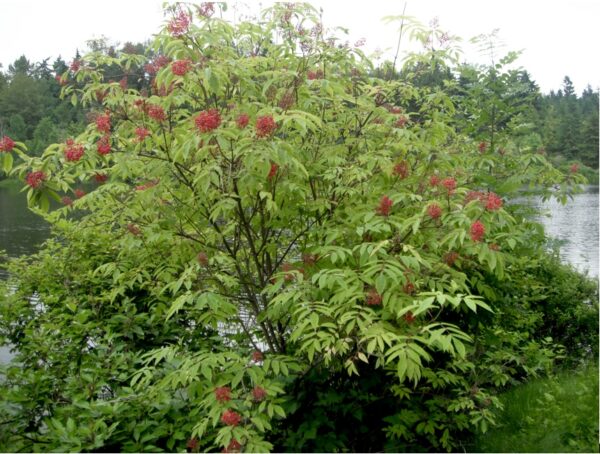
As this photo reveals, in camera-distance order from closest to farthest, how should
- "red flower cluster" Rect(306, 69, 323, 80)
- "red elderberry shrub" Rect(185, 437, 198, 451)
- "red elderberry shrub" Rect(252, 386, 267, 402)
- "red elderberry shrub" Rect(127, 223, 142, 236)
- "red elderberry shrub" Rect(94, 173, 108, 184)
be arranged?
"red elderberry shrub" Rect(252, 386, 267, 402)
"red elderberry shrub" Rect(185, 437, 198, 451)
"red flower cluster" Rect(306, 69, 323, 80)
"red elderberry shrub" Rect(127, 223, 142, 236)
"red elderberry shrub" Rect(94, 173, 108, 184)

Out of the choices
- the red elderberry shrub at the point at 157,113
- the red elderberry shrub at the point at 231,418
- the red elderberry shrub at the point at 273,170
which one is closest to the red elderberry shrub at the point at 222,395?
the red elderberry shrub at the point at 231,418

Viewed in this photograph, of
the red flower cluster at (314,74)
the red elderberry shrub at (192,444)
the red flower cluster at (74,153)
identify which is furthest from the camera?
the red flower cluster at (314,74)

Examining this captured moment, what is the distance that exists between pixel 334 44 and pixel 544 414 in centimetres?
262

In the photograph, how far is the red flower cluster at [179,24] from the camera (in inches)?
115

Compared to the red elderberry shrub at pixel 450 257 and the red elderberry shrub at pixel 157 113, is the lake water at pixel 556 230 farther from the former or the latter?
the red elderberry shrub at pixel 157 113

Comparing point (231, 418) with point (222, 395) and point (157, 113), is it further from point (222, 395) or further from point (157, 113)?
point (157, 113)

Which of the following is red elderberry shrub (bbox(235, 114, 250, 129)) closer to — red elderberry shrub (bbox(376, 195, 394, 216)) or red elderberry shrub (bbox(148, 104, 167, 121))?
red elderberry shrub (bbox(148, 104, 167, 121))

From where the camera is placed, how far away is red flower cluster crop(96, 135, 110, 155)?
10.1ft

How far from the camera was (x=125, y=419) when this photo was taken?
3074mm

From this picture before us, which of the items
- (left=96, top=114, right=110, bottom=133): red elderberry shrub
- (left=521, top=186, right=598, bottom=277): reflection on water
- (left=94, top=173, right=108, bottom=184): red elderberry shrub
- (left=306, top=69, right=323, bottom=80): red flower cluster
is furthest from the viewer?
(left=521, top=186, right=598, bottom=277): reflection on water

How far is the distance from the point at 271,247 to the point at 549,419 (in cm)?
193

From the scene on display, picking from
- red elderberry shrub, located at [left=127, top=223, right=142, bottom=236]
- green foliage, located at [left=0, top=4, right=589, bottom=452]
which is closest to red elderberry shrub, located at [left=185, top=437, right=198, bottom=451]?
green foliage, located at [left=0, top=4, right=589, bottom=452]

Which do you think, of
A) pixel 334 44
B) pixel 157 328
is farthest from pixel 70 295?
pixel 334 44

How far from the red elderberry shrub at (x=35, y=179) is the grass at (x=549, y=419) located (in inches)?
119
